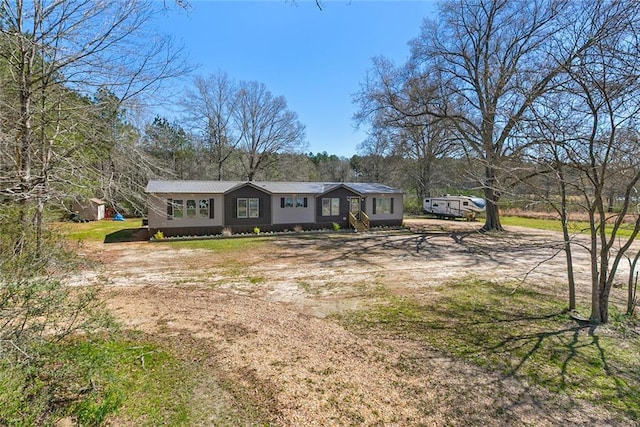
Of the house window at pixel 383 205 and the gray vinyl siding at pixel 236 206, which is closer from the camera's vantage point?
the gray vinyl siding at pixel 236 206

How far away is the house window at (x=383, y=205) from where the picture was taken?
21367 millimetres

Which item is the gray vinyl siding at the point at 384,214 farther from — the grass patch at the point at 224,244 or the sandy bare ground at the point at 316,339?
the sandy bare ground at the point at 316,339

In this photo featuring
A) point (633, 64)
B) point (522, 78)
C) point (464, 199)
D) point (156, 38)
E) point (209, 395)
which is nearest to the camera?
point (209, 395)

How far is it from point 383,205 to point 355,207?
2.16 metres

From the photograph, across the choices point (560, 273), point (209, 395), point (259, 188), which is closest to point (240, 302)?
point (209, 395)

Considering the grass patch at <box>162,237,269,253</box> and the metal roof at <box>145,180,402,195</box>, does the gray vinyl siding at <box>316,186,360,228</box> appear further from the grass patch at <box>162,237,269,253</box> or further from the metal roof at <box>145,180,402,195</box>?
the grass patch at <box>162,237,269,253</box>

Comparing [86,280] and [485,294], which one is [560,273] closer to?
[485,294]

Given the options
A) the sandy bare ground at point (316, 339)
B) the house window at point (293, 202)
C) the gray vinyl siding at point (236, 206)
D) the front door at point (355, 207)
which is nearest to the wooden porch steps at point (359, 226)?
the front door at point (355, 207)

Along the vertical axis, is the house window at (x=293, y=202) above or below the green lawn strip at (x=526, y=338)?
above

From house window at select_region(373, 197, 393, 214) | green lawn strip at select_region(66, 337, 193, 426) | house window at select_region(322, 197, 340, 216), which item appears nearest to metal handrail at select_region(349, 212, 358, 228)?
house window at select_region(322, 197, 340, 216)

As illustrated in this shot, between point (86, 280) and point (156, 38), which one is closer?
point (156, 38)

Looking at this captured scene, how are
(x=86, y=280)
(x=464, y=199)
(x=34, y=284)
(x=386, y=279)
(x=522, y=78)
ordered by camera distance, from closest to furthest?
(x=34, y=284)
(x=522, y=78)
(x=86, y=280)
(x=386, y=279)
(x=464, y=199)

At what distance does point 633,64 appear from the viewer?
4.52 metres

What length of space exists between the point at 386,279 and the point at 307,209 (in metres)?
11.2
